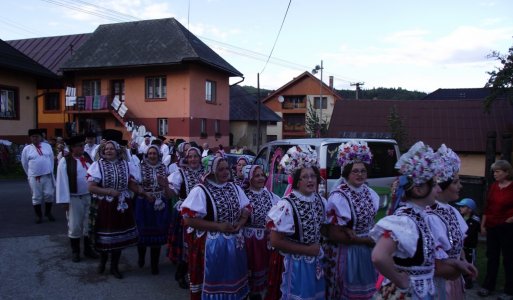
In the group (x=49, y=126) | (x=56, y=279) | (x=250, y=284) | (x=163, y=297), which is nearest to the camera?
(x=250, y=284)

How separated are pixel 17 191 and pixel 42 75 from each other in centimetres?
1029

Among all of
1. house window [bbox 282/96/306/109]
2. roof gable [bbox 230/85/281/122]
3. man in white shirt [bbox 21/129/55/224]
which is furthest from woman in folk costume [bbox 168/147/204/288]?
house window [bbox 282/96/306/109]

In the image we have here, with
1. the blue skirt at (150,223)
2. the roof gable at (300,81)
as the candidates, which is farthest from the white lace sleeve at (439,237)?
the roof gable at (300,81)

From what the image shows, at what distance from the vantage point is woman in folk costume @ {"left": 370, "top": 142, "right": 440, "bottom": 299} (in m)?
2.64

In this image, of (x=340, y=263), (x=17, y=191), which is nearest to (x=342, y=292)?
(x=340, y=263)

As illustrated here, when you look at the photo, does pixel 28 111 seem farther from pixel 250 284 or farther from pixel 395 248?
pixel 395 248

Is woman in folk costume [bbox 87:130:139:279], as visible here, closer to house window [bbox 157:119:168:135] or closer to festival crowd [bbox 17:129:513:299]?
festival crowd [bbox 17:129:513:299]

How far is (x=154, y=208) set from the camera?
624 cm

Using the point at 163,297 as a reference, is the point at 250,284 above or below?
above

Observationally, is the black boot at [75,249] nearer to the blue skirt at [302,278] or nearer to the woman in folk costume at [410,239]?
the blue skirt at [302,278]

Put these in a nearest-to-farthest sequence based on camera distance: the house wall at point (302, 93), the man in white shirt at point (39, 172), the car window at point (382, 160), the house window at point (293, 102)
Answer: the car window at point (382, 160) < the man in white shirt at point (39, 172) < the house wall at point (302, 93) < the house window at point (293, 102)

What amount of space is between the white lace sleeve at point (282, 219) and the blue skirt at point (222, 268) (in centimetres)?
70

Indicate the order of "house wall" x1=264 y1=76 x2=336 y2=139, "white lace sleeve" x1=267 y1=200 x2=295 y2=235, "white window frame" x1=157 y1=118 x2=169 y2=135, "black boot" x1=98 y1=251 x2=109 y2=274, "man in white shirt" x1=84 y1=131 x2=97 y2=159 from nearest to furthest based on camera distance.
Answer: "white lace sleeve" x1=267 y1=200 x2=295 y2=235, "black boot" x1=98 y1=251 x2=109 y2=274, "man in white shirt" x1=84 y1=131 x2=97 y2=159, "white window frame" x1=157 y1=118 x2=169 y2=135, "house wall" x1=264 y1=76 x2=336 y2=139

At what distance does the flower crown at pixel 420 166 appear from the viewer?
280 centimetres
